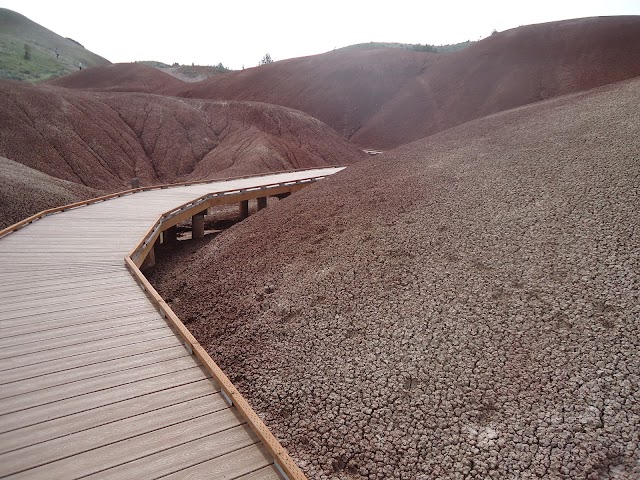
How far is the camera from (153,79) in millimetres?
69438

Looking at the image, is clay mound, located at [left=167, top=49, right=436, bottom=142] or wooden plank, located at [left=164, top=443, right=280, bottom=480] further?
clay mound, located at [left=167, top=49, right=436, bottom=142]

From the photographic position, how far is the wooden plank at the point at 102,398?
4176 millimetres

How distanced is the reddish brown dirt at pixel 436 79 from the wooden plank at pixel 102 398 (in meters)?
47.7

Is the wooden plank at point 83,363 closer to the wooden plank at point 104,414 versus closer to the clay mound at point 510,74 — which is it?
the wooden plank at point 104,414

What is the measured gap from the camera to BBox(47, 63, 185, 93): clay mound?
65625 mm

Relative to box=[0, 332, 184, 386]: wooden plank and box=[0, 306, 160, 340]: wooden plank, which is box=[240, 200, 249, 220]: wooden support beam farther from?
box=[0, 332, 184, 386]: wooden plank

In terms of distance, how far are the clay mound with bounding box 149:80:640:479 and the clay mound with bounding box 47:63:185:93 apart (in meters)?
64.1

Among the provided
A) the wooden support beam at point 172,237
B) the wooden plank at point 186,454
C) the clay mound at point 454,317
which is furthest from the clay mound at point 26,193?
the wooden plank at point 186,454

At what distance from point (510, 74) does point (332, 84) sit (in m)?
25.9

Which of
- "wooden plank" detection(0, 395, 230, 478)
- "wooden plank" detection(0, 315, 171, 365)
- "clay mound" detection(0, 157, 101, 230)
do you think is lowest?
"wooden plank" detection(0, 395, 230, 478)

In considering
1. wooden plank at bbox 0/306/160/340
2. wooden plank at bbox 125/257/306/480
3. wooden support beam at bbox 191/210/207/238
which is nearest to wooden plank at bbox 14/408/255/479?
wooden plank at bbox 125/257/306/480

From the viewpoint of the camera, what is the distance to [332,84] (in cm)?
6362

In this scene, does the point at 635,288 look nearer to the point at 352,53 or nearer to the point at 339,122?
the point at 339,122

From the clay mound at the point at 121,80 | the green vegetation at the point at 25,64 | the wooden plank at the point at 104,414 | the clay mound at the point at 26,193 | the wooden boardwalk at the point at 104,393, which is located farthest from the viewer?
the clay mound at the point at 121,80
